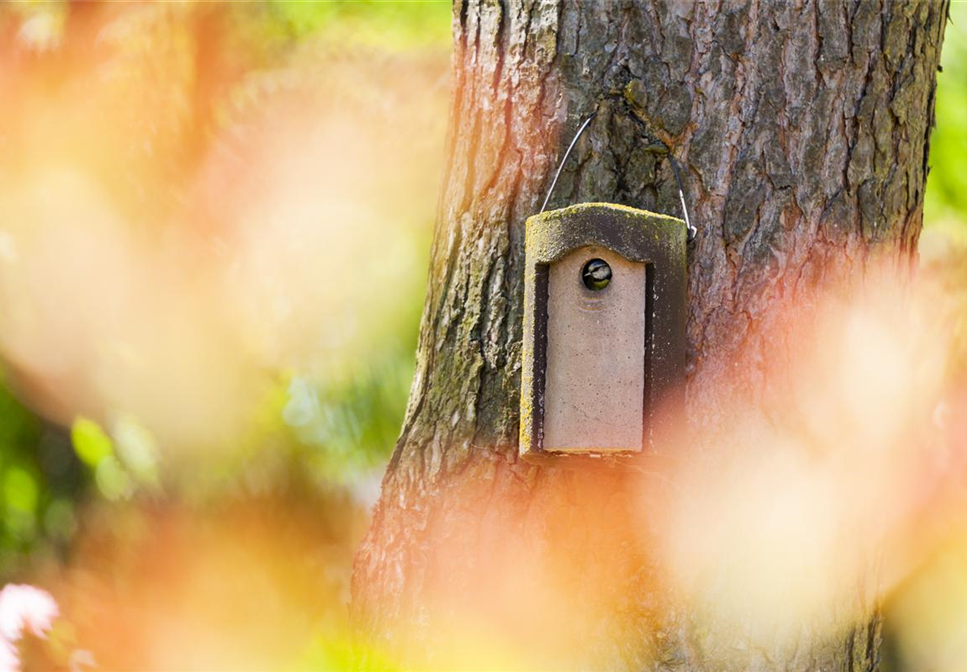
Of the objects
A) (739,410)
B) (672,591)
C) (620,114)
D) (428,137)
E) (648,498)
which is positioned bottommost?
(672,591)

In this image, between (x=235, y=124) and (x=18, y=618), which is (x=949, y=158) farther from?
(x=18, y=618)

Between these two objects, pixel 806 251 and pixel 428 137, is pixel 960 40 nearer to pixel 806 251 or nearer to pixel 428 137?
pixel 428 137

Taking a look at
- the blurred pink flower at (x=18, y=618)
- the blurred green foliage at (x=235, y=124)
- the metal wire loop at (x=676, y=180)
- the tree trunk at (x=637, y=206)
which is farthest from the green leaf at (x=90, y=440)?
the metal wire loop at (x=676, y=180)

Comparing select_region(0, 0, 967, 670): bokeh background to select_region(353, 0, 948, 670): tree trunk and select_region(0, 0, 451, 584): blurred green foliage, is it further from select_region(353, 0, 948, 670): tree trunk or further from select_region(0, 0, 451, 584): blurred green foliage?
select_region(353, 0, 948, 670): tree trunk

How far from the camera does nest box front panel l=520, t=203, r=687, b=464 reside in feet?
4.95

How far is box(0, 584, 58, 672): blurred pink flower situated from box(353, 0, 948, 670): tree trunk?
3.48ft

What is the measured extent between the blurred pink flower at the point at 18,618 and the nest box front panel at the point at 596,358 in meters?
1.48

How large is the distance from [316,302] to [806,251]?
161cm

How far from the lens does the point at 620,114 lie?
5.41 ft

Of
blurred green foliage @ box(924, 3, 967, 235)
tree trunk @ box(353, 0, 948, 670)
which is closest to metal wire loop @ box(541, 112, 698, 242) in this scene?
tree trunk @ box(353, 0, 948, 670)

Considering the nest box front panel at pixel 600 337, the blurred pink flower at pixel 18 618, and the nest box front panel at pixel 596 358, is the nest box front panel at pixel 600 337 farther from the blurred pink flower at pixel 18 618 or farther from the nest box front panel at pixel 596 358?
the blurred pink flower at pixel 18 618

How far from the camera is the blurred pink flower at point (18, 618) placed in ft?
7.82

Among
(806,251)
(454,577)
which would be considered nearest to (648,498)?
(454,577)

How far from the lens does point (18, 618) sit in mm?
2457
